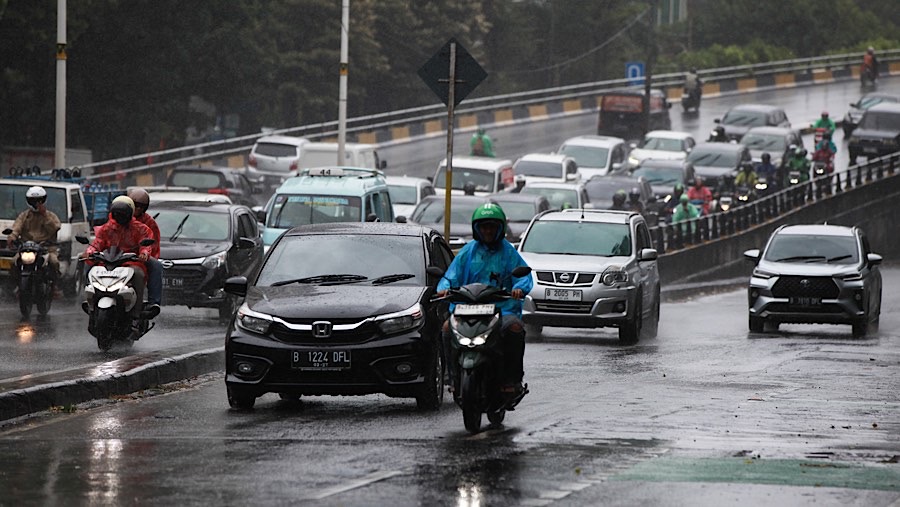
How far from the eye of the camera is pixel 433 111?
71.6 metres

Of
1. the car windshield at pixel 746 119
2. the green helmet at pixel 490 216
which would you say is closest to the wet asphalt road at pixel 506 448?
the green helmet at pixel 490 216

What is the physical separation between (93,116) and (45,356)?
36599 millimetres

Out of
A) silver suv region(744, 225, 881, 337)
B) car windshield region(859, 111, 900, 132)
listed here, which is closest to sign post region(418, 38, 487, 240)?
silver suv region(744, 225, 881, 337)

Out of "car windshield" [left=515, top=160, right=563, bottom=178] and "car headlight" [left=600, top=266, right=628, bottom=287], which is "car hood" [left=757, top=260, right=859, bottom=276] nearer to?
"car headlight" [left=600, top=266, right=628, bottom=287]

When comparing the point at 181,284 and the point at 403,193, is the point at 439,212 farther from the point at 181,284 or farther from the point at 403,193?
the point at 181,284

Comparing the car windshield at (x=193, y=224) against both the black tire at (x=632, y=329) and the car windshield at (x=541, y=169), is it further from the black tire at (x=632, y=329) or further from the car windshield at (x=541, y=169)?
the car windshield at (x=541, y=169)

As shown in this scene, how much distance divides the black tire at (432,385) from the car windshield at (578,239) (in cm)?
1038

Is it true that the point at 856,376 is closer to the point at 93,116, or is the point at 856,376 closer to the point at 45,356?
the point at 45,356

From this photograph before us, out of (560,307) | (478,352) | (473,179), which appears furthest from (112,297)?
(473,179)

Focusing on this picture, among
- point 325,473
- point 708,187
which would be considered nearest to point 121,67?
point 708,187

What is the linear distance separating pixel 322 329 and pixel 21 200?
608 inches

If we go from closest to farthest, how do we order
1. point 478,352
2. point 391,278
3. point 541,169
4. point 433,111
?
point 478,352 → point 391,278 → point 541,169 → point 433,111

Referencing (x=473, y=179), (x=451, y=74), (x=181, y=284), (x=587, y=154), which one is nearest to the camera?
(x=451, y=74)

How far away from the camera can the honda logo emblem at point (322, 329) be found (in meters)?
13.3
